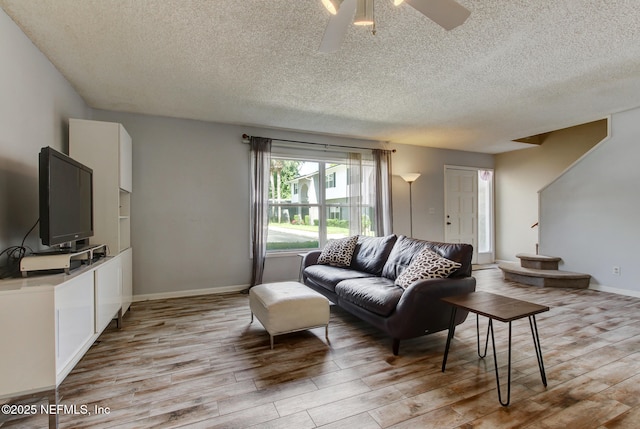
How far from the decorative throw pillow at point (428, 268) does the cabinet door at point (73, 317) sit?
7.81 feet

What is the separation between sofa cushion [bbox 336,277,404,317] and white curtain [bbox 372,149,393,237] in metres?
2.22

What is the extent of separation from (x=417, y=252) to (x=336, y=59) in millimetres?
1985

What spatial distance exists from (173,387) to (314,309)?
119 centimetres

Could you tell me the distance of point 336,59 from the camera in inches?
105

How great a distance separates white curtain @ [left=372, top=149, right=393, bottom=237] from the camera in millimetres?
5297

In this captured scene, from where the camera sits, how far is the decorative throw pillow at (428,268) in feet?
8.30

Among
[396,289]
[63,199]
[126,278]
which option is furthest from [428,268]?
[126,278]

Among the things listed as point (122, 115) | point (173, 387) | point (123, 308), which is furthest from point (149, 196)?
point (173, 387)

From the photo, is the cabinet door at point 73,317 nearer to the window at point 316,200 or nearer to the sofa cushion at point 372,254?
the sofa cushion at point 372,254

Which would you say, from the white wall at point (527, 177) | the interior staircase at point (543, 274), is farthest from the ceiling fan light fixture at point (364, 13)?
the white wall at point (527, 177)

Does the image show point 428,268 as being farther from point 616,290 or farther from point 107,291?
point 616,290

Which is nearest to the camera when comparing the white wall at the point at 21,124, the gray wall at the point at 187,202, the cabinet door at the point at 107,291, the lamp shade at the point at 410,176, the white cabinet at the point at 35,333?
the white cabinet at the point at 35,333

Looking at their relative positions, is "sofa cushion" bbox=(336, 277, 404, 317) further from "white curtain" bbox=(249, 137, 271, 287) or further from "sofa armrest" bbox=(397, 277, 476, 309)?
"white curtain" bbox=(249, 137, 271, 287)

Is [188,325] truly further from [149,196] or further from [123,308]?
[149,196]
